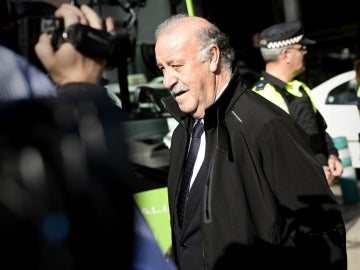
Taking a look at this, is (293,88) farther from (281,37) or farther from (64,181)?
(64,181)

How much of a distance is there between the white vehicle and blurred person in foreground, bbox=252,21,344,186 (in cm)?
509

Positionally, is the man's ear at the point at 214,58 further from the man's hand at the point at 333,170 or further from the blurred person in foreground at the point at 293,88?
the man's hand at the point at 333,170

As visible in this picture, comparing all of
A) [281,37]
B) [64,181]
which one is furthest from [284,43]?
[64,181]

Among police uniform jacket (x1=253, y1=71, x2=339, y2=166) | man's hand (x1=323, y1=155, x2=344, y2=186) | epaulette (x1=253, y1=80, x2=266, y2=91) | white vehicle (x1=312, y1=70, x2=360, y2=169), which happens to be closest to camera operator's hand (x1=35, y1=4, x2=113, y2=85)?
police uniform jacket (x1=253, y1=71, x2=339, y2=166)

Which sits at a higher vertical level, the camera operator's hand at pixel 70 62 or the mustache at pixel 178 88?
the camera operator's hand at pixel 70 62

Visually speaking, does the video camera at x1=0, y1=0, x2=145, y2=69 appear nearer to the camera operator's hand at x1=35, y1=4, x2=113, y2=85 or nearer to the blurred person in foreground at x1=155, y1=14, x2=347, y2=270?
the camera operator's hand at x1=35, y1=4, x2=113, y2=85

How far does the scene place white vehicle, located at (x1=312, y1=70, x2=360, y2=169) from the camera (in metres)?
9.34

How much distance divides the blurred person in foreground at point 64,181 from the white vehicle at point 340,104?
8507 millimetres

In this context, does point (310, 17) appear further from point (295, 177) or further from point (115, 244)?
point (115, 244)

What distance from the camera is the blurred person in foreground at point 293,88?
3.87m

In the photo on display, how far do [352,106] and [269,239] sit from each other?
7.36m

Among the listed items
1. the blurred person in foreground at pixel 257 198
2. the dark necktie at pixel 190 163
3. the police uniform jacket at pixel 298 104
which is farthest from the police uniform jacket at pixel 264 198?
the police uniform jacket at pixel 298 104

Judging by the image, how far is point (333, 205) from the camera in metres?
2.53

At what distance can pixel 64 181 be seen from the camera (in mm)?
1011
